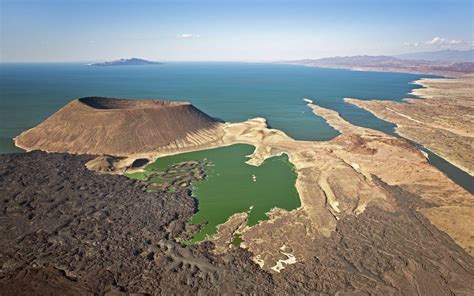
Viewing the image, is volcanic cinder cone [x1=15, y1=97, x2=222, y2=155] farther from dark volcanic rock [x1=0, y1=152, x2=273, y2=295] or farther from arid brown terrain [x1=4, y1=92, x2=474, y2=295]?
dark volcanic rock [x1=0, y1=152, x2=273, y2=295]

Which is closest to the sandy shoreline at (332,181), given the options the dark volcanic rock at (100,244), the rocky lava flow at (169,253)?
the rocky lava flow at (169,253)

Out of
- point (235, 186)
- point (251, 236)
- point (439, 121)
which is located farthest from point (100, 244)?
point (439, 121)

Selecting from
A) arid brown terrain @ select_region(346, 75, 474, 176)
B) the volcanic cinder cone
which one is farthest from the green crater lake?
arid brown terrain @ select_region(346, 75, 474, 176)

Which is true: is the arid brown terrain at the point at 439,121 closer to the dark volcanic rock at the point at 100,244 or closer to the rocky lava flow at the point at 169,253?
the rocky lava flow at the point at 169,253

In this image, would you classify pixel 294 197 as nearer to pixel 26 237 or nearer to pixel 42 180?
pixel 26 237

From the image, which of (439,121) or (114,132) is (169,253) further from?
(439,121)

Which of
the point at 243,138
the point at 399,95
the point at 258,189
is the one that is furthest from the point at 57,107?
the point at 399,95
